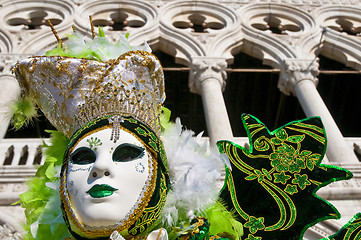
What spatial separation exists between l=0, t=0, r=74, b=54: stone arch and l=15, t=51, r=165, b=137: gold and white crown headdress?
538cm

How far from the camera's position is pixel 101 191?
80.2 inches

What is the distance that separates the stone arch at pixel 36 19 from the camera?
7.63 meters

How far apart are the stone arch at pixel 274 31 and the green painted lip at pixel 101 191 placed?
19.5ft

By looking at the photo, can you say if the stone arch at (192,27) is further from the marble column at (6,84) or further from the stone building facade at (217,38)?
the marble column at (6,84)

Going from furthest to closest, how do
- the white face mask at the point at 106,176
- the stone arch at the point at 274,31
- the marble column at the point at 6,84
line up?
the stone arch at the point at 274,31
the marble column at the point at 6,84
the white face mask at the point at 106,176

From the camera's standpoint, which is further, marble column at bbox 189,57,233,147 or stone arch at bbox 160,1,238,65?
stone arch at bbox 160,1,238,65

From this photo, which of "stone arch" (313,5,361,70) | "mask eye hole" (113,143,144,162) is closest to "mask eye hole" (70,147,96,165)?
"mask eye hole" (113,143,144,162)

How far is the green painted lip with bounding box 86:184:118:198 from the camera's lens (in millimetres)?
2027

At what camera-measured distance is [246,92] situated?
32.8 feet

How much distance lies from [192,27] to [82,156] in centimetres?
689

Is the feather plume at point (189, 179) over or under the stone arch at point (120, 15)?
under

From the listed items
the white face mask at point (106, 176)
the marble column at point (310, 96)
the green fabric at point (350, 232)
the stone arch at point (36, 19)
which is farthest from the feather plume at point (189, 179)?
the stone arch at point (36, 19)

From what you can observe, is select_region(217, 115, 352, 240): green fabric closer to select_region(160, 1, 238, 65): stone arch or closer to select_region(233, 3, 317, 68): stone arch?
select_region(160, 1, 238, 65): stone arch

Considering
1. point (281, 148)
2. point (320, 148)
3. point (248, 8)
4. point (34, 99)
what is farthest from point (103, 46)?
point (248, 8)
